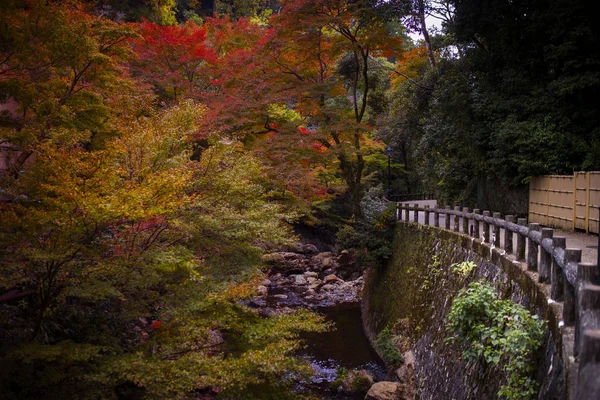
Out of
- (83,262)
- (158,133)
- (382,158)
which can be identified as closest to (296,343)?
(83,262)

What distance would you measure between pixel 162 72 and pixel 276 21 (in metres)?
5.01

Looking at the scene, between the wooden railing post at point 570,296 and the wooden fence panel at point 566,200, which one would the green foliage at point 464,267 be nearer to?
the wooden fence panel at point 566,200

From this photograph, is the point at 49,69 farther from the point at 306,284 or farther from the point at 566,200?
the point at 306,284

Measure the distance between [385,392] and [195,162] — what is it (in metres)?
6.74

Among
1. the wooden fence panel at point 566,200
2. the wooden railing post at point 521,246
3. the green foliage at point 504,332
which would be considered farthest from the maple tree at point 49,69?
the wooden fence panel at point 566,200

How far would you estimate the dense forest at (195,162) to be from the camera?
7.24m

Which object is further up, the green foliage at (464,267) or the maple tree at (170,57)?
the maple tree at (170,57)

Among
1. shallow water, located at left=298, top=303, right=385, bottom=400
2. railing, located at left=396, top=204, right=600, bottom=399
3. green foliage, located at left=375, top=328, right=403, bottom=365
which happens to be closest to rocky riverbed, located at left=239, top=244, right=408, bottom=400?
shallow water, located at left=298, top=303, right=385, bottom=400

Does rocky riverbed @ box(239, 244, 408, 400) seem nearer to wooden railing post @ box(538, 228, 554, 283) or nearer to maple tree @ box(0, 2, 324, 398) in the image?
maple tree @ box(0, 2, 324, 398)

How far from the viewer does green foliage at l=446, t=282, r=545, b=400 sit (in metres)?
5.12

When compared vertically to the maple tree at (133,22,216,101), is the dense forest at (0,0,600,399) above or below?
below

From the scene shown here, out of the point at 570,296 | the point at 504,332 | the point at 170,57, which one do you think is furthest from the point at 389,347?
the point at 170,57

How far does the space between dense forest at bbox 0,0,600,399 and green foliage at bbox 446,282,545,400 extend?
10.6ft

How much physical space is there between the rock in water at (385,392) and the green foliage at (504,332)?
450 centimetres
